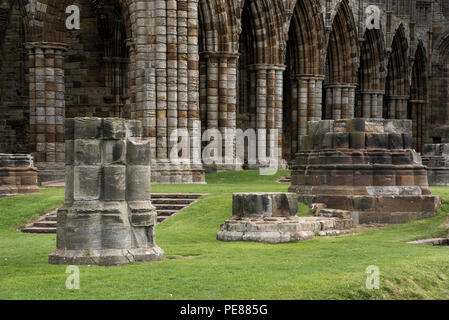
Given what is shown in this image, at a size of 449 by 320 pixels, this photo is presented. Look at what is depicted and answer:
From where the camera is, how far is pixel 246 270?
11.5 metres

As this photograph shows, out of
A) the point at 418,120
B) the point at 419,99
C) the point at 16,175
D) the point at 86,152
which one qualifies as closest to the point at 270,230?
the point at 86,152

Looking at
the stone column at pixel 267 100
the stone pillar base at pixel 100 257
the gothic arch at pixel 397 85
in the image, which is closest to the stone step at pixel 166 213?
the stone pillar base at pixel 100 257

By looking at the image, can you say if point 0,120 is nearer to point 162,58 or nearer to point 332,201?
point 162,58

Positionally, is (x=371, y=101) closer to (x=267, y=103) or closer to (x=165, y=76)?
(x=267, y=103)

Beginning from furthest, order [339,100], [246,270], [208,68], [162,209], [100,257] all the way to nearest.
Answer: [339,100]
[208,68]
[162,209]
[100,257]
[246,270]

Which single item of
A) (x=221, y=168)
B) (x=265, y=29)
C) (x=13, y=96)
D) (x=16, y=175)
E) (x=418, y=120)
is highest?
(x=265, y=29)

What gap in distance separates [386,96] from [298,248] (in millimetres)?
37620

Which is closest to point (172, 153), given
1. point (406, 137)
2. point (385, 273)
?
point (406, 137)

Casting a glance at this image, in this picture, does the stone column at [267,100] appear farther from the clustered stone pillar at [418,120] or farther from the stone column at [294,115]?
the clustered stone pillar at [418,120]

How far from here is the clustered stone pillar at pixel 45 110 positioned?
28.2 m

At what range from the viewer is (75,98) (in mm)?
35000

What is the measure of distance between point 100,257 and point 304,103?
85.5ft

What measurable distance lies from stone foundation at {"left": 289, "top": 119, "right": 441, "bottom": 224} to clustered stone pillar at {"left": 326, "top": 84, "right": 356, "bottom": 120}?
73.3 feet

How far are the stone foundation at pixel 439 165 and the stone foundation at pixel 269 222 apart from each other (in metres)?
10.7
